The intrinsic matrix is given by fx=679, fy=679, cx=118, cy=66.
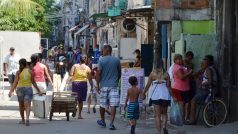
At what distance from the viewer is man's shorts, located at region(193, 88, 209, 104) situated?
16188mm

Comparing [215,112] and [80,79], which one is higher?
A: [80,79]

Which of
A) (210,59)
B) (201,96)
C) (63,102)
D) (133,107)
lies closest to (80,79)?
(63,102)

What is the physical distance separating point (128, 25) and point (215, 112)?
1836cm

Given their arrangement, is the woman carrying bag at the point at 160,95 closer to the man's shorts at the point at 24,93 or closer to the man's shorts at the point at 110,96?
the man's shorts at the point at 110,96

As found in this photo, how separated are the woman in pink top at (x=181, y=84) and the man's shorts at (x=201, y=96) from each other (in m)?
0.24

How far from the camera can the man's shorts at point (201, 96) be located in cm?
1619

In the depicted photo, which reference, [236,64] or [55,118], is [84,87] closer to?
[55,118]

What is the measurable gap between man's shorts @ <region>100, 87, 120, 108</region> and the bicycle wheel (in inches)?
83.7

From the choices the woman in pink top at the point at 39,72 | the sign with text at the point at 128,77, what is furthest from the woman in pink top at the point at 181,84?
the woman in pink top at the point at 39,72

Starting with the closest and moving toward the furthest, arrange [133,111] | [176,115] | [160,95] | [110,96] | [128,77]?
[160,95], [133,111], [110,96], [176,115], [128,77]

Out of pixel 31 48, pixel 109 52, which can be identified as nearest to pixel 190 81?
pixel 109 52

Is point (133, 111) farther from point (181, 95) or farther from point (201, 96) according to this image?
point (201, 96)

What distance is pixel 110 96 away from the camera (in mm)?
15836

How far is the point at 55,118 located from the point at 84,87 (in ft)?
3.96
